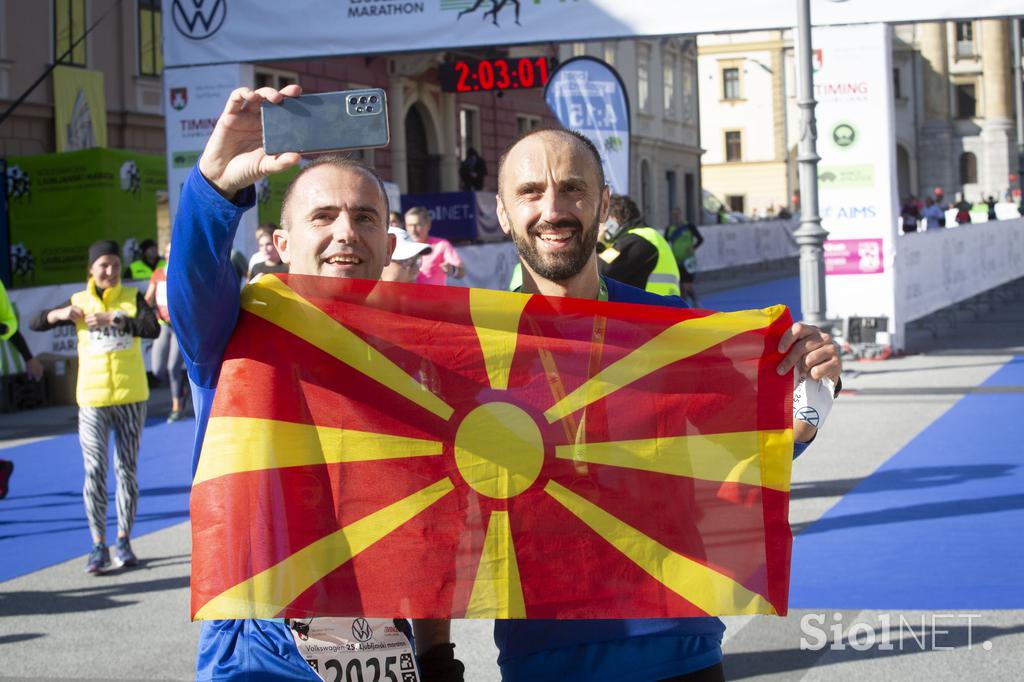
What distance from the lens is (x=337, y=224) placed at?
3236 millimetres

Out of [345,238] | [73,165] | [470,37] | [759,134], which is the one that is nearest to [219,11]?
[470,37]

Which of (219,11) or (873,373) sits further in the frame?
(219,11)

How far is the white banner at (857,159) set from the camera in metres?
17.5

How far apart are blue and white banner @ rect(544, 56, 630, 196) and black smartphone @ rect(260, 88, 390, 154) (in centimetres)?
1210

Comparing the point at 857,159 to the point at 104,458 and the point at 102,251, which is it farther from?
the point at 104,458

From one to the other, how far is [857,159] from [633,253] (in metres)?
8.99

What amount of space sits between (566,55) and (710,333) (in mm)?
41941

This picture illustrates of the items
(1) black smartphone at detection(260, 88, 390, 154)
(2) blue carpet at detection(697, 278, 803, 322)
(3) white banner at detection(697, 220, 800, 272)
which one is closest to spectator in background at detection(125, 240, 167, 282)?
(2) blue carpet at detection(697, 278, 803, 322)

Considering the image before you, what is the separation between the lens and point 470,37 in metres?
17.5

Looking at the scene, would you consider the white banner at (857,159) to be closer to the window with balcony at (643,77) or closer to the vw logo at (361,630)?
the vw logo at (361,630)

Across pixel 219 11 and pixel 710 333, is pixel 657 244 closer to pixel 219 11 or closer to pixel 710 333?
pixel 710 333

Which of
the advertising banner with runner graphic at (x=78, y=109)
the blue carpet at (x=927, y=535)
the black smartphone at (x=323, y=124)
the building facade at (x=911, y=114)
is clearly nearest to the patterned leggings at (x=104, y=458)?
the blue carpet at (x=927, y=535)

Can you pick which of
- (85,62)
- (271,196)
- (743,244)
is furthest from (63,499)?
(743,244)

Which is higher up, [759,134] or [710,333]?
[759,134]
